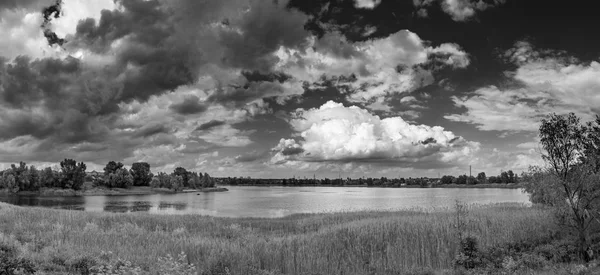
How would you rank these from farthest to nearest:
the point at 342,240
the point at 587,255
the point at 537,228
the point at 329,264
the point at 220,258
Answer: the point at 537,228
the point at 342,240
the point at 587,255
the point at 329,264
the point at 220,258

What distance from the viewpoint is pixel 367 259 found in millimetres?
18391

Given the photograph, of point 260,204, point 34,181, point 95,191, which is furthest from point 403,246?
point 34,181

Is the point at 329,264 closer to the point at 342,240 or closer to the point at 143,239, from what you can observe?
the point at 342,240

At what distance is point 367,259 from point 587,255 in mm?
10210

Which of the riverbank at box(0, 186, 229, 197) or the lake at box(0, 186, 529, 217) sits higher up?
the lake at box(0, 186, 529, 217)

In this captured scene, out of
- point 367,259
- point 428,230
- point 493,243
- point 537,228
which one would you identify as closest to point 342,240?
point 367,259

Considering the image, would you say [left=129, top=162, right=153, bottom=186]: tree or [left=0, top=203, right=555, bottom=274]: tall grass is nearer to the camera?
[left=0, top=203, right=555, bottom=274]: tall grass

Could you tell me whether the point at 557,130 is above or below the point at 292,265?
above

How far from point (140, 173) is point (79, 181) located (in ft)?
101

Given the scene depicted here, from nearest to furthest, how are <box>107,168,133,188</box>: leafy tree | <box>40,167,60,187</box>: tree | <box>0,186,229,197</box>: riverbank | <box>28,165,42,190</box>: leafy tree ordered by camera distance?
<box>0,186,229,197</box>: riverbank → <box>28,165,42,190</box>: leafy tree → <box>40,167,60,187</box>: tree → <box>107,168,133,188</box>: leafy tree

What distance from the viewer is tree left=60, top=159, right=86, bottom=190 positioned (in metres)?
159

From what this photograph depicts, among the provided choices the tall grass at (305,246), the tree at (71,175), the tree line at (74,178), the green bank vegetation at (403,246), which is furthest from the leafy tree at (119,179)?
the green bank vegetation at (403,246)

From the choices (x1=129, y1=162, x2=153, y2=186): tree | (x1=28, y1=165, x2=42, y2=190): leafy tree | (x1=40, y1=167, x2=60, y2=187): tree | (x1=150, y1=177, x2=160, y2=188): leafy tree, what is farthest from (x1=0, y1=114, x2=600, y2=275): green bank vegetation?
(x1=129, y1=162, x2=153, y2=186): tree

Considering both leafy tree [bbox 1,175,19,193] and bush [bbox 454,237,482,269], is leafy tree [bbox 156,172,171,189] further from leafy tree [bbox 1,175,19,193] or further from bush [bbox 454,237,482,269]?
bush [bbox 454,237,482,269]
